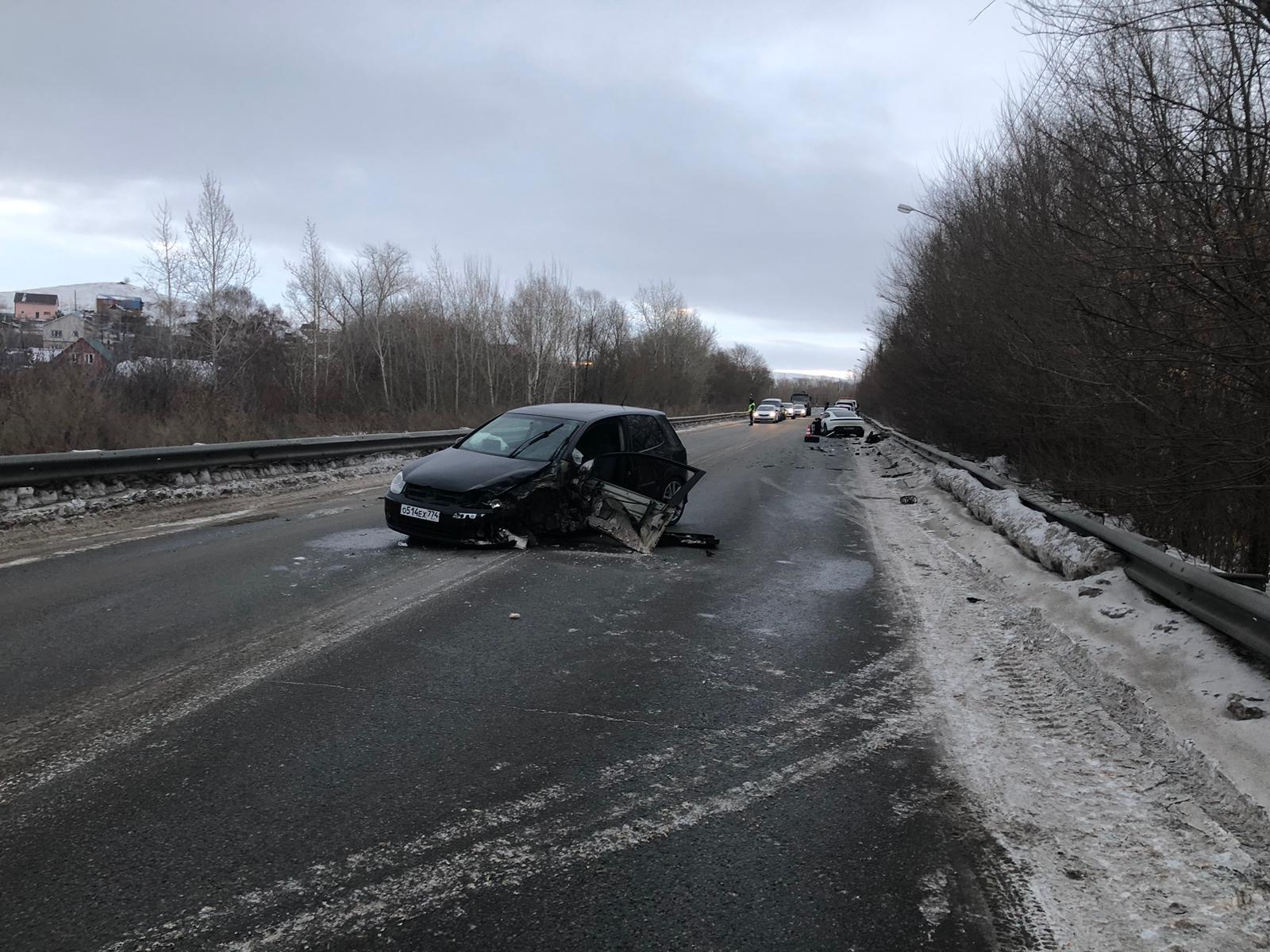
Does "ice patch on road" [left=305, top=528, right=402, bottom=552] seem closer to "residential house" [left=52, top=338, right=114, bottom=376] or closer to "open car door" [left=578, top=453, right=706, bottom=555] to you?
"open car door" [left=578, top=453, right=706, bottom=555]

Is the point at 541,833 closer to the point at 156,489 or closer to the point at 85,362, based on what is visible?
the point at 156,489

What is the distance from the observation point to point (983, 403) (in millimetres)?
16984

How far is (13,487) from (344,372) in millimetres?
45717

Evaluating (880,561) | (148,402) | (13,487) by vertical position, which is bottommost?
(880,561)

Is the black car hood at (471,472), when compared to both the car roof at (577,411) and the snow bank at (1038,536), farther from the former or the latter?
the snow bank at (1038,536)

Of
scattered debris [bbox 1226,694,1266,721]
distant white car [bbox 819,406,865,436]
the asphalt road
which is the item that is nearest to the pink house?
distant white car [bbox 819,406,865,436]

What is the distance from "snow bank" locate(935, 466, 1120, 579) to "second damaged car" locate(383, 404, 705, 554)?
3.52m

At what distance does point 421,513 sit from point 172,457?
18.2 ft

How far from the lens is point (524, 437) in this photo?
9.45 meters

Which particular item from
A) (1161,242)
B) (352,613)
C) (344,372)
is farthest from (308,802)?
(344,372)

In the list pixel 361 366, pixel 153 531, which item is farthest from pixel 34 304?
pixel 153 531

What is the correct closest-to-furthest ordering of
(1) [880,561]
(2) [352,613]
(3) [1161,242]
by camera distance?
(3) [1161,242] < (2) [352,613] < (1) [880,561]

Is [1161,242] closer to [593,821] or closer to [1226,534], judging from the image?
[1226,534]

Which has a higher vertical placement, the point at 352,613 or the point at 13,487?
the point at 13,487
